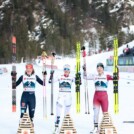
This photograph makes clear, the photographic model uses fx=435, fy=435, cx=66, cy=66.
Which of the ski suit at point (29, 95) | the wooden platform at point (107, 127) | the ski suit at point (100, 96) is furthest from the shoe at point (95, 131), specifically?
the ski suit at point (29, 95)

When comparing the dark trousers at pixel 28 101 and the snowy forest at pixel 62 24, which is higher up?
the snowy forest at pixel 62 24

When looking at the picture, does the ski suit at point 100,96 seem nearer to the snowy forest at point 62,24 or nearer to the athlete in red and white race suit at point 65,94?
the athlete in red and white race suit at point 65,94

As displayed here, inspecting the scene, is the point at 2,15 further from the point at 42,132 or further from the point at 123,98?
the point at 42,132

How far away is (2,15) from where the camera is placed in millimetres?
91125

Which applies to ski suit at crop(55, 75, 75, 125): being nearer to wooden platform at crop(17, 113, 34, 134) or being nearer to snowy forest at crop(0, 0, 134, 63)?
wooden platform at crop(17, 113, 34, 134)

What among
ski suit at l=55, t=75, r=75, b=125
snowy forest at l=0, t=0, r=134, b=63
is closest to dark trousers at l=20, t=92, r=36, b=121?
ski suit at l=55, t=75, r=75, b=125

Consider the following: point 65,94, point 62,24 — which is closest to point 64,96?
point 65,94

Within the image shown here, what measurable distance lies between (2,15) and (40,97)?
7638 centimetres

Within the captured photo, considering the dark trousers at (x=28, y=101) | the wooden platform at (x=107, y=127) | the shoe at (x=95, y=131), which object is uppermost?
the dark trousers at (x=28, y=101)

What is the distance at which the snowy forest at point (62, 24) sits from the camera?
75.6m

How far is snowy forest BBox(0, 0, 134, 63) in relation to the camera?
75.6 metres

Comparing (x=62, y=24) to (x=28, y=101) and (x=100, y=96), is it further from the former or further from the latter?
(x=28, y=101)

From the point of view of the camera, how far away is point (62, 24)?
3536 inches

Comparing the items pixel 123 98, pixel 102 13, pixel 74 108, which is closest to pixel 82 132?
pixel 74 108
